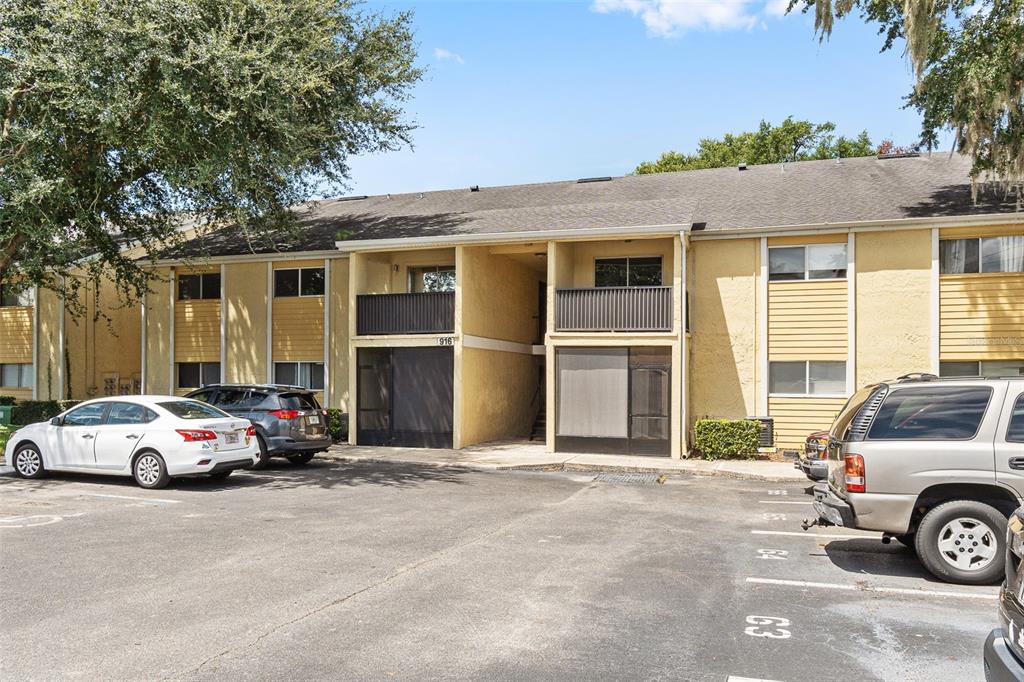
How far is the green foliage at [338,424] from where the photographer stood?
67.5 ft

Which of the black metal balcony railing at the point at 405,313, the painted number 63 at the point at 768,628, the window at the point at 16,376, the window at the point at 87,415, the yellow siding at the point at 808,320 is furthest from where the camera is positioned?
the window at the point at 16,376

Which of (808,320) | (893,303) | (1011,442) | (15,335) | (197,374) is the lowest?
(197,374)

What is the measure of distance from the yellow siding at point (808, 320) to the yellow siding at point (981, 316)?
2.14m

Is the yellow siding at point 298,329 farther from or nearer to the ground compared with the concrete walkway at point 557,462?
farther from the ground

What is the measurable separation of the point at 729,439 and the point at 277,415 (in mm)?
9986

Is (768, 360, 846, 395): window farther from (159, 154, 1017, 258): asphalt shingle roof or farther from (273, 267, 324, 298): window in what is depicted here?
(273, 267, 324, 298): window

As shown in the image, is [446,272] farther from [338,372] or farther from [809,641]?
[809,641]

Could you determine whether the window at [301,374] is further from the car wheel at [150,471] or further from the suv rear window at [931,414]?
the suv rear window at [931,414]

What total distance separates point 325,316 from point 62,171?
7.97 meters

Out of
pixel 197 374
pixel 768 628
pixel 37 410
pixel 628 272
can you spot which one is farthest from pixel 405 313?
pixel 768 628

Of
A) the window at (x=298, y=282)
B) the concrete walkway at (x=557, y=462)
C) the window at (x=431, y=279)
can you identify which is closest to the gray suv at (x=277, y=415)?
the concrete walkway at (x=557, y=462)

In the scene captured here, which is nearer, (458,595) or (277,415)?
(458,595)

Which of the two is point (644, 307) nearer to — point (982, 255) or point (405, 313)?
point (405, 313)

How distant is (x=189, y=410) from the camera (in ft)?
41.4
